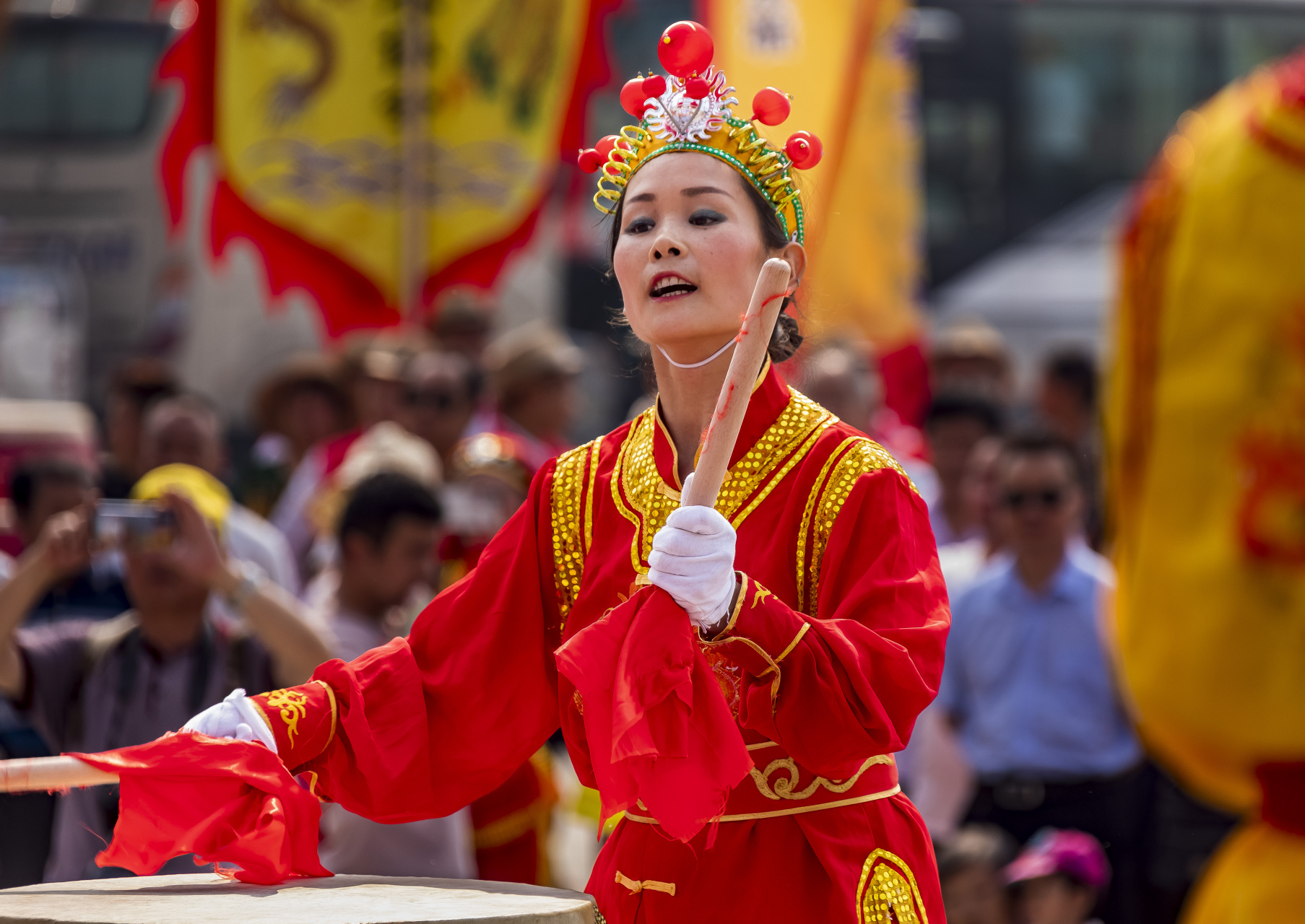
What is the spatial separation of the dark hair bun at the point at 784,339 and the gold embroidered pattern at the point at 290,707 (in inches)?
33.9

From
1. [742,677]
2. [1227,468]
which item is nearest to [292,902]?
[742,677]

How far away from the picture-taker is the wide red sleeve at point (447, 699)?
2.47 meters

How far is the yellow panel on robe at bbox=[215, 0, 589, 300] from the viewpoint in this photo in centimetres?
596

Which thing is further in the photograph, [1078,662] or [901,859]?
[1078,662]

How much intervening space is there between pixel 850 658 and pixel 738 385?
1.21ft

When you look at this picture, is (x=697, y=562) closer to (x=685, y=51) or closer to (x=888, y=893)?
(x=888, y=893)

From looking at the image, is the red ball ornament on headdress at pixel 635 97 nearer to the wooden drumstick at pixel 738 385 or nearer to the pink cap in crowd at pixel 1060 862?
the wooden drumstick at pixel 738 385

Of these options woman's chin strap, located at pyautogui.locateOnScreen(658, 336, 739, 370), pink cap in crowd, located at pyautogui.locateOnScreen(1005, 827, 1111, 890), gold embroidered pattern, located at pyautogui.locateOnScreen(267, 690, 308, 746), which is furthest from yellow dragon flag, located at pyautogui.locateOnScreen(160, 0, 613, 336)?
gold embroidered pattern, located at pyautogui.locateOnScreen(267, 690, 308, 746)

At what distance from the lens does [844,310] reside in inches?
293

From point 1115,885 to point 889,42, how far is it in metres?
3.96

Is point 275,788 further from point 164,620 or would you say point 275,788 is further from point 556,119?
point 556,119

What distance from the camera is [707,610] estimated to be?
212cm

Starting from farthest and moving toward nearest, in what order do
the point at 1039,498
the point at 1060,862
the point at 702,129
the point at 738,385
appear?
the point at 1039,498, the point at 1060,862, the point at 702,129, the point at 738,385

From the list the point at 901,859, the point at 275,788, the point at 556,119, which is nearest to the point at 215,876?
the point at 275,788
